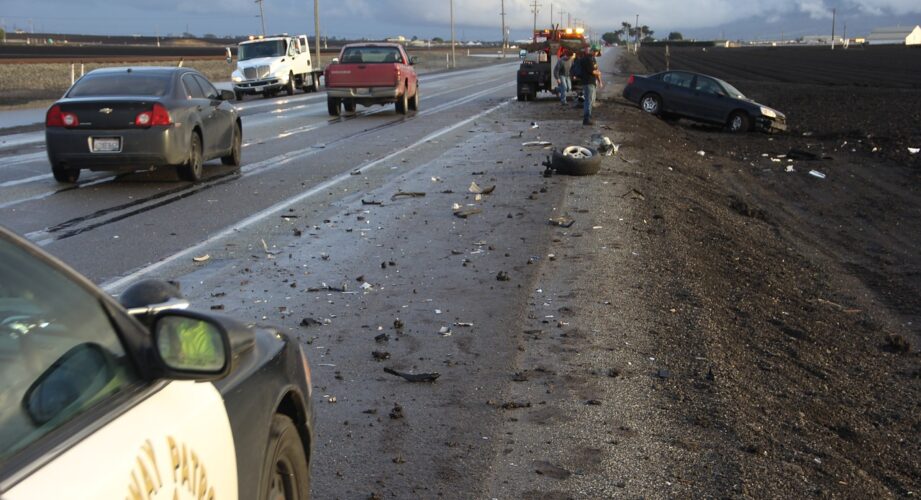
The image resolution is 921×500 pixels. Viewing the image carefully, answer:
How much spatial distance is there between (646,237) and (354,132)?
47.4 feet

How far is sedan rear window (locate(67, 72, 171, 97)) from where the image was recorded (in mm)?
15656

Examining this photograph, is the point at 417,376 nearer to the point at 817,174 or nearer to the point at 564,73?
the point at 817,174

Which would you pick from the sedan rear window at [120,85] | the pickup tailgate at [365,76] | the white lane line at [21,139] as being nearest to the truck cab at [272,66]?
the pickup tailgate at [365,76]

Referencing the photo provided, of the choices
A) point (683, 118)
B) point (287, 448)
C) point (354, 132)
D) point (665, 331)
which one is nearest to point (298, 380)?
point (287, 448)

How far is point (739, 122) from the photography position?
1168 inches

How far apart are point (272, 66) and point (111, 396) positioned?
4382 cm

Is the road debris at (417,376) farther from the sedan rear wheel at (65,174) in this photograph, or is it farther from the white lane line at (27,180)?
the white lane line at (27,180)

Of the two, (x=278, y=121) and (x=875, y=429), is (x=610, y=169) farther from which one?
(x=278, y=121)

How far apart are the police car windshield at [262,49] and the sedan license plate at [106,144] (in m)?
31.9

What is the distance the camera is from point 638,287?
29.8 feet

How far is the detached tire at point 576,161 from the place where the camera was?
15836 millimetres

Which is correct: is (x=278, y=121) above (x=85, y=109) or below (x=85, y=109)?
below

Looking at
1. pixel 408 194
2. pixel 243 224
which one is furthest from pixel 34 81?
pixel 243 224

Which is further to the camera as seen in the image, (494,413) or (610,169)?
(610,169)
